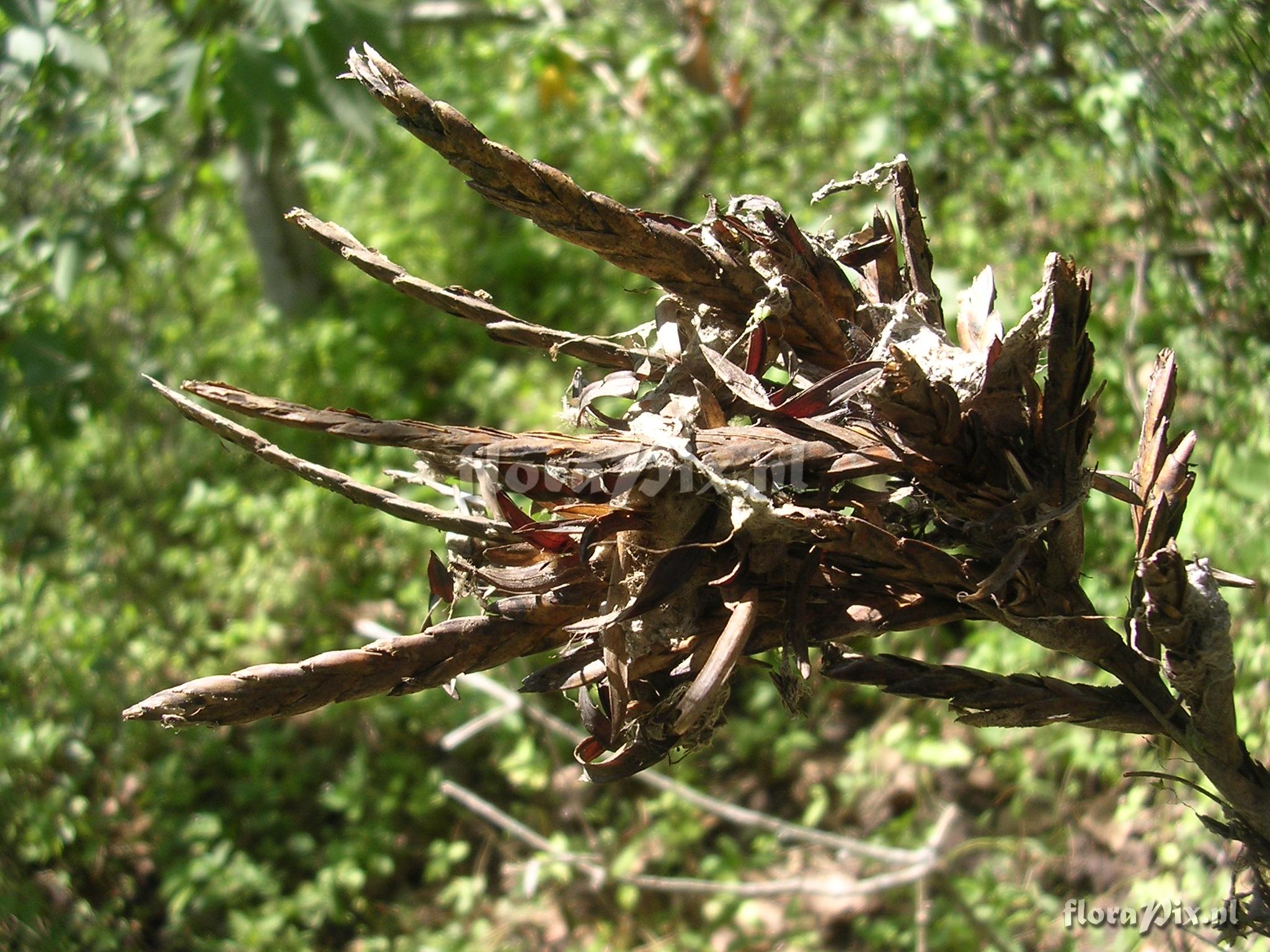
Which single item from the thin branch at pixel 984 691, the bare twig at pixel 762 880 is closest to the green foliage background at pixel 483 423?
the bare twig at pixel 762 880

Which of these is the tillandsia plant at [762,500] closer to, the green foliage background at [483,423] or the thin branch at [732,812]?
the green foliage background at [483,423]

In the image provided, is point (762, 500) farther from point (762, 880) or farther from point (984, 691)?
point (762, 880)

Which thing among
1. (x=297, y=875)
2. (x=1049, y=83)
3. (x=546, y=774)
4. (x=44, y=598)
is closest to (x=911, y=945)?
(x=546, y=774)

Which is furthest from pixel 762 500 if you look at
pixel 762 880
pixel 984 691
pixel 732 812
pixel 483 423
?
pixel 483 423

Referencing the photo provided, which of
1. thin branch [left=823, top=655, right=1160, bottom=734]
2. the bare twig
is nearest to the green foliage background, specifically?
the bare twig

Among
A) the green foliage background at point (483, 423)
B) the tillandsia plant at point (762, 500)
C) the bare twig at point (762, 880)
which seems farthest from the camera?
the green foliage background at point (483, 423)

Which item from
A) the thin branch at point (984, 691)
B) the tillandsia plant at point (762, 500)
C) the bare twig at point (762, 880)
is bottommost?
the bare twig at point (762, 880)
